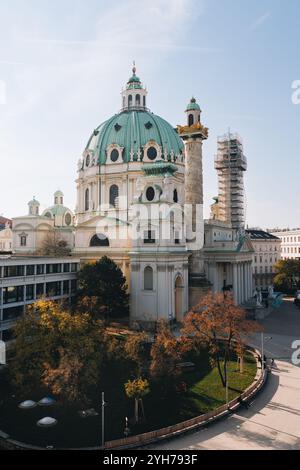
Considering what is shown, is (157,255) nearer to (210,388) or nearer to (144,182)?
(144,182)

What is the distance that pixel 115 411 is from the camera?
Answer: 91.0ft

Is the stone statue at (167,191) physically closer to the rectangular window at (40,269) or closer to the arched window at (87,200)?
the rectangular window at (40,269)

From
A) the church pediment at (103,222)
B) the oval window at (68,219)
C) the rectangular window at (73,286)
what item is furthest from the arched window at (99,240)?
the oval window at (68,219)

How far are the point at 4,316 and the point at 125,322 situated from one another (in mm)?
17195

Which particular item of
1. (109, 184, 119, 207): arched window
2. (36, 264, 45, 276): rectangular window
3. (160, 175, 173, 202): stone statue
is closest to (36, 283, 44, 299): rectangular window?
(36, 264, 45, 276): rectangular window

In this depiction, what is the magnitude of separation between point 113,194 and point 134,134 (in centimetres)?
1071

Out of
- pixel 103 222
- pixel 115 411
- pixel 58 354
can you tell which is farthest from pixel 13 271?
pixel 115 411

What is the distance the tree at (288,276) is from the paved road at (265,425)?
2013 inches

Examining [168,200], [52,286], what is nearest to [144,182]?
[168,200]

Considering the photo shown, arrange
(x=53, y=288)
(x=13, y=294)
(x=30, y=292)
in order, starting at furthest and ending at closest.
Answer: (x=53, y=288)
(x=30, y=292)
(x=13, y=294)

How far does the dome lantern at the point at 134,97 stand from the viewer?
7531 cm

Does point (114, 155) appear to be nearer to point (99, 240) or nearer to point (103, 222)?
point (103, 222)

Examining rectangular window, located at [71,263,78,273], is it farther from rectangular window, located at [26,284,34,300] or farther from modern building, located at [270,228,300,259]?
modern building, located at [270,228,300,259]
